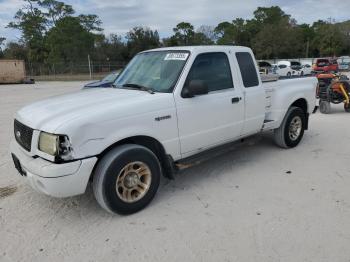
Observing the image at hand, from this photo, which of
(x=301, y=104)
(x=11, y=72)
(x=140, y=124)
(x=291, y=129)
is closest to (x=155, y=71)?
(x=140, y=124)

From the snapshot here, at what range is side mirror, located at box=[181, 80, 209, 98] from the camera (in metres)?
4.08

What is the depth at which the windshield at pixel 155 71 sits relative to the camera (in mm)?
4316

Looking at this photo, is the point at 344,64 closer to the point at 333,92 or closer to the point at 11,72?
the point at 333,92

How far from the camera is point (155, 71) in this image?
4574 mm

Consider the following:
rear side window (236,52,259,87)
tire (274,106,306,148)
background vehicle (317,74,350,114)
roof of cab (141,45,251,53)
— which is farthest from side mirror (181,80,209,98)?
background vehicle (317,74,350,114)

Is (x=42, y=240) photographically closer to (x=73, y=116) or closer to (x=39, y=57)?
(x=73, y=116)

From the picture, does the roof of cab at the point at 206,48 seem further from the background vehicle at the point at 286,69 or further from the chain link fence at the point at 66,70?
the chain link fence at the point at 66,70

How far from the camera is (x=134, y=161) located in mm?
3803

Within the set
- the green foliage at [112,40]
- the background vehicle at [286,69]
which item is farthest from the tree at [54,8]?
the background vehicle at [286,69]

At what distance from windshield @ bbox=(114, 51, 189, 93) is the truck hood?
0.23m

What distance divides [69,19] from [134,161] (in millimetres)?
61287

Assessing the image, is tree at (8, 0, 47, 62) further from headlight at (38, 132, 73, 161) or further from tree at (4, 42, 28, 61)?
headlight at (38, 132, 73, 161)

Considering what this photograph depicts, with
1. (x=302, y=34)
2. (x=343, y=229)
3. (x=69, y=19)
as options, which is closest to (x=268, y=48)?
(x=302, y=34)

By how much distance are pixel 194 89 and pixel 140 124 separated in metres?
0.82
